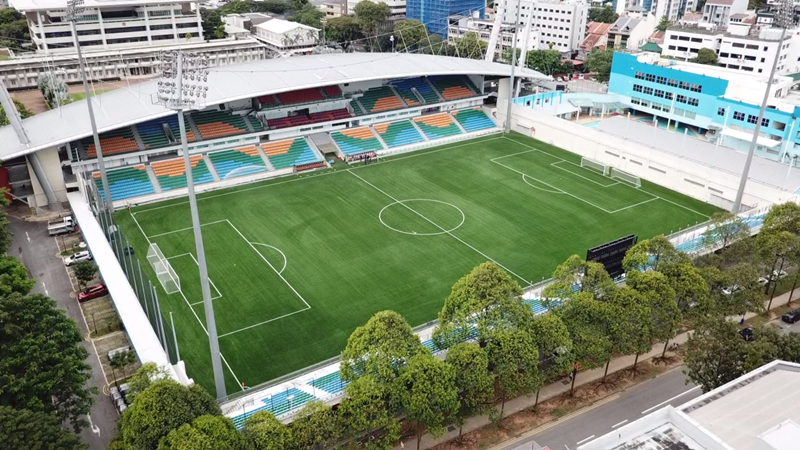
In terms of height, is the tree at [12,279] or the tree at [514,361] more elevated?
the tree at [12,279]

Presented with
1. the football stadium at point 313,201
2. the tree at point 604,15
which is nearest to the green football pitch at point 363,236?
the football stadium at point 313,201

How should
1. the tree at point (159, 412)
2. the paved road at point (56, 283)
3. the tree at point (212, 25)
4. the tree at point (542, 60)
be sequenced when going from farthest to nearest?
1. the tree at point (212, 25)
2. the tree at point (542, 60)
3. the paved road at point (56, 283)
4. the tree at point (159, 412)

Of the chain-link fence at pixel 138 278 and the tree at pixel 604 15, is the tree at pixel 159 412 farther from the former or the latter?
the tree at pixel 604 15

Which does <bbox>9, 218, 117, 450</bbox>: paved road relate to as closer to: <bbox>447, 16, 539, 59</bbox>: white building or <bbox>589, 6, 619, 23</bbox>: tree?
<bbox>447, 16, 539, 59</bbox>: white building

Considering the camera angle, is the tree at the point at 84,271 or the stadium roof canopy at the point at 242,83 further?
the stadium roof canopy at the point at 242,83

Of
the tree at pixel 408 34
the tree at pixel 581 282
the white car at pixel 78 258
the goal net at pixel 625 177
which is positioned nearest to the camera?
the tree at pixel 581 282

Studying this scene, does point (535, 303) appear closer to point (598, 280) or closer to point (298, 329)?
point (598, 280)

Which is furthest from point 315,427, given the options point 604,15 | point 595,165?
point 604,15
